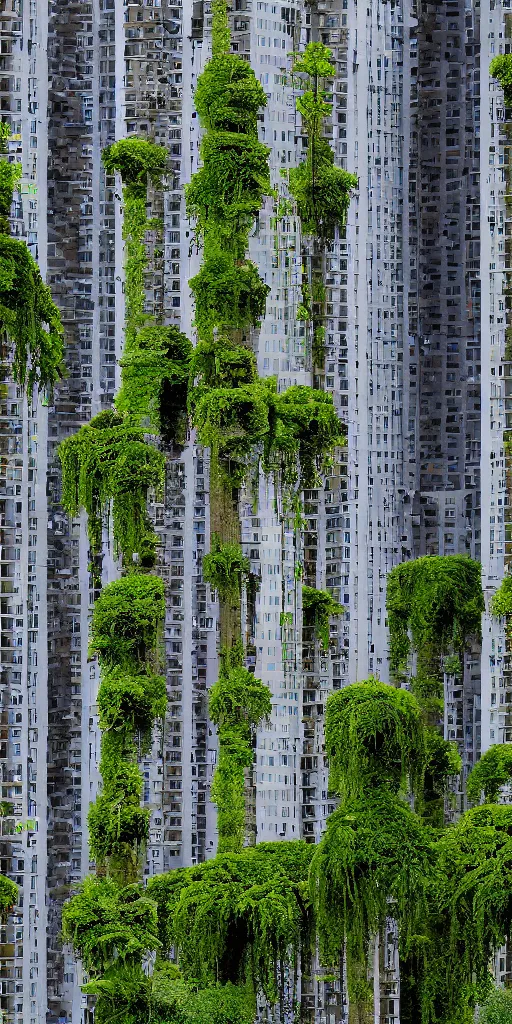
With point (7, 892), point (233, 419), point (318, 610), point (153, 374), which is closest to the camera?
point (233, 419)

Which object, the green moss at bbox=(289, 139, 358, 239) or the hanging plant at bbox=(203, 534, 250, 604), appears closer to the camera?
the hanging plant at bbox=(203, 534, 250, 604)

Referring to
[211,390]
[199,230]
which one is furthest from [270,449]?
[199,230]

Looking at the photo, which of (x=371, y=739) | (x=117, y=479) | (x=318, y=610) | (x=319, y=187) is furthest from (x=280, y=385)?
(x=371, y=739)

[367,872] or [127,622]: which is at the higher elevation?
[127,622]

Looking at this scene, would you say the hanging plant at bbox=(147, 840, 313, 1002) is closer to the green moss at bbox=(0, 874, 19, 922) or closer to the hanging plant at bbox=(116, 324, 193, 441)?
the green moss at bbox=(0, 874, 19, 922)

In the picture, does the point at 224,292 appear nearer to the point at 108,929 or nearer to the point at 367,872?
the point at 367,872

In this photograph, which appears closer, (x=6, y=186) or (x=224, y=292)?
(x=224, y=292)

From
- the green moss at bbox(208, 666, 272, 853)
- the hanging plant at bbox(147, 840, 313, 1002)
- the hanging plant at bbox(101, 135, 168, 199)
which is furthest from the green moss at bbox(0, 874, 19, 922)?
the hanging plant at bbox(101, 135, 168, 199)
